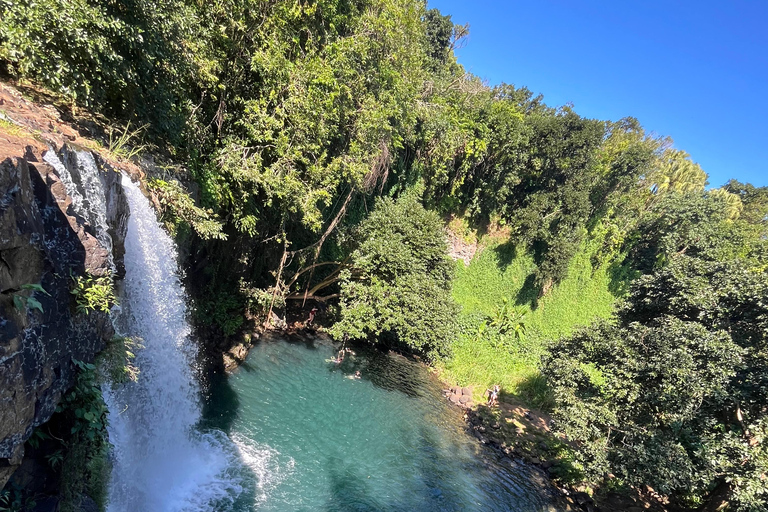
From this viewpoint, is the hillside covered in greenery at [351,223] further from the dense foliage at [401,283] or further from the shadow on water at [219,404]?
the shadow on water at [219,404]

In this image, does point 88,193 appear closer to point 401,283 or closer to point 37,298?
point 37,298

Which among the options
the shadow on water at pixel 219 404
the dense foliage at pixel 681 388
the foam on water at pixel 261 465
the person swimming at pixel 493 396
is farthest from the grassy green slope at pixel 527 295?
the foam on water at pixel 261 465

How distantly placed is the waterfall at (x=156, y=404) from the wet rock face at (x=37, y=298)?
131 cm

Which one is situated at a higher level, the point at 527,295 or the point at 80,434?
the point at 527,295

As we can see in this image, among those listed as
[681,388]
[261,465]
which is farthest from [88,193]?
[681,388]

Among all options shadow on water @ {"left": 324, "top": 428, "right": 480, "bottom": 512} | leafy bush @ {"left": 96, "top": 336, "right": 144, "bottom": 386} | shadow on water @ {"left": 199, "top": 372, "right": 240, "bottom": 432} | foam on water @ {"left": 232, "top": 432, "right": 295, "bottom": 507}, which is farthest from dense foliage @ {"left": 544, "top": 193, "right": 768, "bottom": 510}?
leafy bush @ {"left": 96, "top": 336, "right": 144, "bottom": 386}

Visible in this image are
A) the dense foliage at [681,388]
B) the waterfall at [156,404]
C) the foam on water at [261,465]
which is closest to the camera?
the waterfall at [156,404]

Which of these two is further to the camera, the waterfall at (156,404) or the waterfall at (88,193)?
the waterfall at (156,404)

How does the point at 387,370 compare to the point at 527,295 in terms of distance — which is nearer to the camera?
the point at 387,370

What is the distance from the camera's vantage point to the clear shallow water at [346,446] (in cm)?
878

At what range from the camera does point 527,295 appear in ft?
84.4

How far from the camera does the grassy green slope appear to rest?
22.7m

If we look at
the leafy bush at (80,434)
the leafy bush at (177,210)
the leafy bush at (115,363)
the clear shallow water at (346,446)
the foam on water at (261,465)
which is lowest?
the foam on water at (261,465)

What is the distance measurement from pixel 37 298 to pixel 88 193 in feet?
6.21
